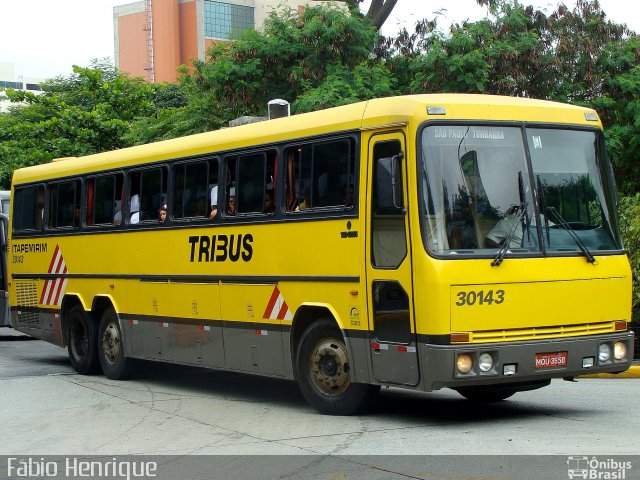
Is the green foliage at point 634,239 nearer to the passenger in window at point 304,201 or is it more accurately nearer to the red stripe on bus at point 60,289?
the passenger in window at point 304,201

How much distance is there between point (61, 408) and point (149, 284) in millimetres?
2580

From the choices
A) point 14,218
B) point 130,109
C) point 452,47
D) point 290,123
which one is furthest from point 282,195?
point 130,109

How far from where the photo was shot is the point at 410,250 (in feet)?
33.6

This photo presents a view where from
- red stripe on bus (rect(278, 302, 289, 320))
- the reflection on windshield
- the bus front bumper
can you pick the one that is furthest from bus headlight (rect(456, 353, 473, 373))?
red stripe on bus (rect(278, 302, 289, 320))

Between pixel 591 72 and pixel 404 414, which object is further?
pixel 591 72

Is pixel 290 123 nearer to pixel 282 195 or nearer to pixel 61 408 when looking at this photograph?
pixel 282 195

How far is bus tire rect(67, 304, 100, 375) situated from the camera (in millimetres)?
16438

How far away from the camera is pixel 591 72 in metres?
24.6

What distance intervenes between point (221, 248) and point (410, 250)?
3600 millimetres

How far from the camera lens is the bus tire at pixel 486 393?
11.7m

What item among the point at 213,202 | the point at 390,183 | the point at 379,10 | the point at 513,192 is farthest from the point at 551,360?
the point at 379,10

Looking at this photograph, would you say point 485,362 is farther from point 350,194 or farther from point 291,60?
point 291,60

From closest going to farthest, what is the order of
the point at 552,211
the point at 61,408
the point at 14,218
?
the point at 552,211 → the point at 61,408 → the point at 14,218
